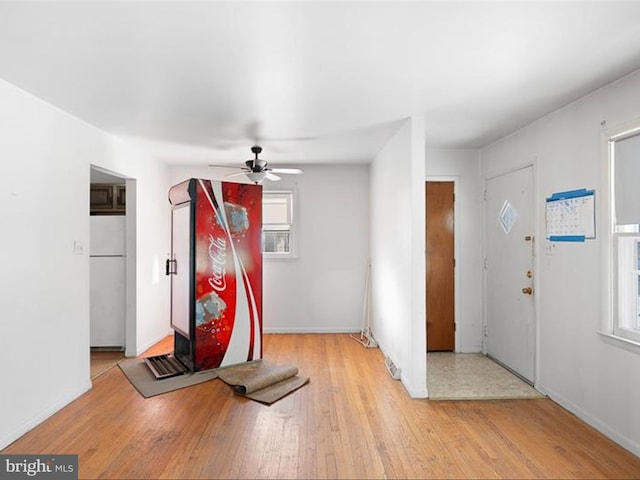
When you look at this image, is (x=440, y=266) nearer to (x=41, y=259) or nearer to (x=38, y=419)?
(x=41, y=259)

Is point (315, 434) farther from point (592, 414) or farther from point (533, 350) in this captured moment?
point (533, 350)

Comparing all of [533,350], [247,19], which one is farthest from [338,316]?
[247,19]

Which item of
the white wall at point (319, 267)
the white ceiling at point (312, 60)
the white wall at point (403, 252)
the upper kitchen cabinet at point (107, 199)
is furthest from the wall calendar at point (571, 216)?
the upper kitchen cabinet at point (107, 199)

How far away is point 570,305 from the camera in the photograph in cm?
323

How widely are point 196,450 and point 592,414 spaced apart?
9.64 ft

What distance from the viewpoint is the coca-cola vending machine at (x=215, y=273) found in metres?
4.08

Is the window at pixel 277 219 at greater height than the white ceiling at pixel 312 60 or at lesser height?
lesser

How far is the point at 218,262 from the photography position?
422cm

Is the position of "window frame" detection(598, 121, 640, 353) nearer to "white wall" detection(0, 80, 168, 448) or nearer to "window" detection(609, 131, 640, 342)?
"window" detection(609, 131, 640, 342)

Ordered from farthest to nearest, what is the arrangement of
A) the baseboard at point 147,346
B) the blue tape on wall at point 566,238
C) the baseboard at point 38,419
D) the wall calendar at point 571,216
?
1. the baseboard at point 147,346
2. the blue tape on wall at point 566,238
3. the wall calendar at point 571,216
4. the baseboard at point 38,419

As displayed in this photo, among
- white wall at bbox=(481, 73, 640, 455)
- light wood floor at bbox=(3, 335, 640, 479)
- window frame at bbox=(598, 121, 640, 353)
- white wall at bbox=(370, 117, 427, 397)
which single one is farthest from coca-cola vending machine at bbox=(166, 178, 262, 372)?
window frame at bbox=(598, 121, 640, 353)

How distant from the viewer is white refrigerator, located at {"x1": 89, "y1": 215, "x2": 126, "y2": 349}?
486 centimetres

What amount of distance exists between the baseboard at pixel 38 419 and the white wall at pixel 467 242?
13.8 ft

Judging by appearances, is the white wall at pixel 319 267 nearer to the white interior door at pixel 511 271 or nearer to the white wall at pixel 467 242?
the white wall at pixel 467 242
